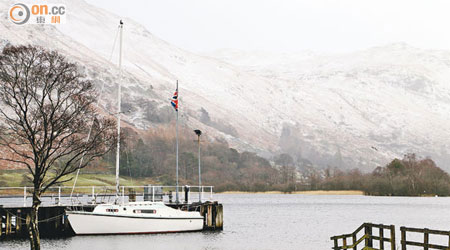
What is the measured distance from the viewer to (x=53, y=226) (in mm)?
70938

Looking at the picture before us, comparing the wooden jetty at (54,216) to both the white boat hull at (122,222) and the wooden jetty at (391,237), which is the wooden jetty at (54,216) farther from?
the wooden jetty at (391,237)

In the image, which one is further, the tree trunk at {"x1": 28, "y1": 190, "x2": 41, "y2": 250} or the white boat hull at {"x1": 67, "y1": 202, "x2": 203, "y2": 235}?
the white boat hull at {"x1": 67, "y1": 202, "x2": 203, "y2": 235}

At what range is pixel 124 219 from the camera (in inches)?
2766

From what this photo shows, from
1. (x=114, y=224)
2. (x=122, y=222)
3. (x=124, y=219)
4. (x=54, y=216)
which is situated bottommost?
(x=114, y=224)

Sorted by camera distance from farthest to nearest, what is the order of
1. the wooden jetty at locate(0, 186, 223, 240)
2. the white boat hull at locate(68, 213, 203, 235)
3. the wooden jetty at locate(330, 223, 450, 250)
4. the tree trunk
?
the white boat hull at locate(68, 213, 203, 235) < the wooden jetty at locate(0, 186, 223, 240) < the tree trunk < the wooden jetty at locate(330, 223, 450, 250)

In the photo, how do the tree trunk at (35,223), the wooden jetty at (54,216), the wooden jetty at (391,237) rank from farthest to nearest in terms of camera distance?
1. the wooden jetty at (54,216)
2. the tree trunk at (35,223)
3. the wooden jetty at (391,237)

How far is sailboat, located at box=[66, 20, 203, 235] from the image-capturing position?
6988cm

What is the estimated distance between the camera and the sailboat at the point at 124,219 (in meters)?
69.9

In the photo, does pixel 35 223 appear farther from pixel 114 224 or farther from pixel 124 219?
pixel 124 219

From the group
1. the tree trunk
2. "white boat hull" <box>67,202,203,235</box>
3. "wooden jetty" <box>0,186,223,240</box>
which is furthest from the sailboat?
the tree trunk

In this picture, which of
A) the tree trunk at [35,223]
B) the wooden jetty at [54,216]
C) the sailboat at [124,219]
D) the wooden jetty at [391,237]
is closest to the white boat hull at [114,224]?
the sailboat at [124,219]

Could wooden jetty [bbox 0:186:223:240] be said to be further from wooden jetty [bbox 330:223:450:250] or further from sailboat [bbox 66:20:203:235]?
wooden jetty [bbox 330:223:450:250]

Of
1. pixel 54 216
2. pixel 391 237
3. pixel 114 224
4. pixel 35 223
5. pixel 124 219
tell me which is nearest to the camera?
pixel 391 237

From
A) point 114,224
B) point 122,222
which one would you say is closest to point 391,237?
point 122,222
